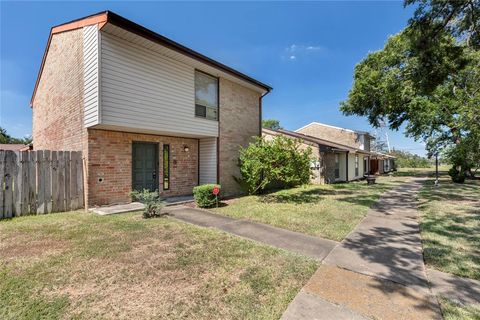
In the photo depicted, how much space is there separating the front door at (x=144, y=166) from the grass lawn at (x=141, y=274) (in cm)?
346

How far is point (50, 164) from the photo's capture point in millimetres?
6594

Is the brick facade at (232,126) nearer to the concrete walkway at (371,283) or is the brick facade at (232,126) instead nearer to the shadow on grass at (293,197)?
the shadow on grass at (293,197)

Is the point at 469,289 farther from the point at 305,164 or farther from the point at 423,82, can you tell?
the point at 423,82

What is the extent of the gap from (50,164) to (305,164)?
918cm

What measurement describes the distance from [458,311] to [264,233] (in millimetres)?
3367

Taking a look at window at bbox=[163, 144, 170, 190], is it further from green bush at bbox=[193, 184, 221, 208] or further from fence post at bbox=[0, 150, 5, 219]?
fence post at bbox=[0, 150, 5, 219]

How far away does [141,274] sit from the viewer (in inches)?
126

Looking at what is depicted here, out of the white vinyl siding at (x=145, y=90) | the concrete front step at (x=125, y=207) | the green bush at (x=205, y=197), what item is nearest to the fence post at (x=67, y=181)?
the concrete front step at (x=125, y=207)

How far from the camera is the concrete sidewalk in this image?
14.0 ft

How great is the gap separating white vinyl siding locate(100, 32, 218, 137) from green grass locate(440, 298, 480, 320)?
8062 millimetres

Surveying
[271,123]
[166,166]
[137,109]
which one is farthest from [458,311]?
[271,123]

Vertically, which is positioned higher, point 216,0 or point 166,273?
point 216,0

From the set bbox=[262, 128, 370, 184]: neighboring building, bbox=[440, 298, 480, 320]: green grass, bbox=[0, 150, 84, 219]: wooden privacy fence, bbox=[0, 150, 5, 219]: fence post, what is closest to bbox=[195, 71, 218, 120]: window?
bbox=[0, 150, 84, 219]: wooden privacy fence

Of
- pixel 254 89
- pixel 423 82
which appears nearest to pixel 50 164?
pixel 254 89
